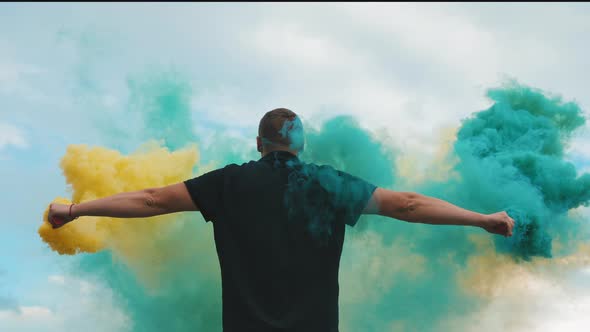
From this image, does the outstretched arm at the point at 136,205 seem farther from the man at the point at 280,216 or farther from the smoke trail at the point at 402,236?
the smoke trail at the point at 402,236

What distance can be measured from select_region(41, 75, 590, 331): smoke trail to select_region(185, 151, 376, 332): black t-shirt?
204 centimetres

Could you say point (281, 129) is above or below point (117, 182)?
below

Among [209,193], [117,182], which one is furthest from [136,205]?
[117,182]

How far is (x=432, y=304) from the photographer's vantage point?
616 centimetres

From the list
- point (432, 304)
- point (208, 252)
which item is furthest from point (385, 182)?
point (208, 252)

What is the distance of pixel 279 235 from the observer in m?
3.40

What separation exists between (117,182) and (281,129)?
295 cm

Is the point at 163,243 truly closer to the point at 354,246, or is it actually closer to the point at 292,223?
the point at 354,246

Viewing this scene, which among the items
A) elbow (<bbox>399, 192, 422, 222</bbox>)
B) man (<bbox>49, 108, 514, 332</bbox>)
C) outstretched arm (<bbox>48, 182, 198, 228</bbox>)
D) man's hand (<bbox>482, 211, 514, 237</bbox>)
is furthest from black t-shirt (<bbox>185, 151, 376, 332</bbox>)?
man's hand (<bbox>482, 211, 514, 237</bbox>)

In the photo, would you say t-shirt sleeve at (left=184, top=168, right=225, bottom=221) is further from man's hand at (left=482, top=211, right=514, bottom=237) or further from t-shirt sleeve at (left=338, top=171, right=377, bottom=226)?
man's hand at (left=482, top=211, right=514, bottom=237)

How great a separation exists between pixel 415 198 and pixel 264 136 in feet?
3.40

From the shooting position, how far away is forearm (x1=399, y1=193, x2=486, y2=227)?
3.65 m

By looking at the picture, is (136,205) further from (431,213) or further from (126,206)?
(431,213)

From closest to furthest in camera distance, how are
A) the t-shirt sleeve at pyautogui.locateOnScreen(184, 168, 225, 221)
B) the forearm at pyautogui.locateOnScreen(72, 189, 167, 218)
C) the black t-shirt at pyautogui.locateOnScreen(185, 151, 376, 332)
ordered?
the black t-shirt at pyautogui.locateOnScreen(185, 151, 376, 332) → the t-shirt sleeve at pyautogui.locateOnScreen(184, 168, 225, 221) → the forearm at pyautogui.locateOnScreen(72, 189, 167, 218)
